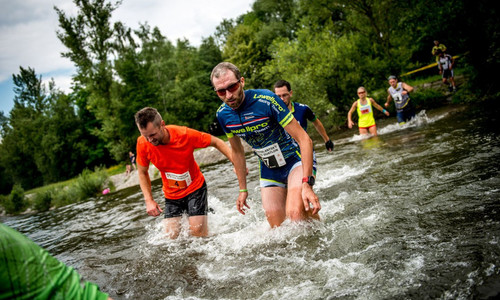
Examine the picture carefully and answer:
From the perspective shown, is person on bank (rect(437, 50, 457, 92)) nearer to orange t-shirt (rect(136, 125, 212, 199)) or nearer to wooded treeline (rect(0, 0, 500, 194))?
wooded treeline (rect(0, 0, 500, 194))

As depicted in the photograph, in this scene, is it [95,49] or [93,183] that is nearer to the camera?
[93,183]

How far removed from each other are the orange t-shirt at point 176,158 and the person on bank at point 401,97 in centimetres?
814

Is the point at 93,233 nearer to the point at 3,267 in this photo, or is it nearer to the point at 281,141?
the point at 281,141

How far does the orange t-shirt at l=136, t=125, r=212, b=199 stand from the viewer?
4.93 metres

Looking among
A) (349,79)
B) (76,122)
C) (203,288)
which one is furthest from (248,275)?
(76,122)

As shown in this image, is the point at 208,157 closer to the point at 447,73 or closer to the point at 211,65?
the point at 447,73

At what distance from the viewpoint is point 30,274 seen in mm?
1247

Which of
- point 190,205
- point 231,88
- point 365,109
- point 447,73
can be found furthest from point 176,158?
point 447,73

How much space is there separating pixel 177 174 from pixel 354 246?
2.98m

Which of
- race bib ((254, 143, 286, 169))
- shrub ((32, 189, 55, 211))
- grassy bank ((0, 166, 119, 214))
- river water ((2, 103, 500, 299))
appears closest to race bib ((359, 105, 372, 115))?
river water ((2, 103, 500, 299))

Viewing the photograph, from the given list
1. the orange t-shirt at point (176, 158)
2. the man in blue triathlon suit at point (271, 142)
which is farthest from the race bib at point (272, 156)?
the orange t-shirt at point (176, 158)

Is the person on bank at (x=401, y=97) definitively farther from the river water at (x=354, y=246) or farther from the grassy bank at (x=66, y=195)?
the grassy bank at (x=66, y=195)

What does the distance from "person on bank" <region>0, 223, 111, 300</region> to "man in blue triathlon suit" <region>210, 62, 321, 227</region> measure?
220cm

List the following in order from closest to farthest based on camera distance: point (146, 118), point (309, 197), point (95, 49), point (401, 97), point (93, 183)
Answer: point (309, 197), point (146, 118), point (401, 97), point (93, 183), point (95, 49)
